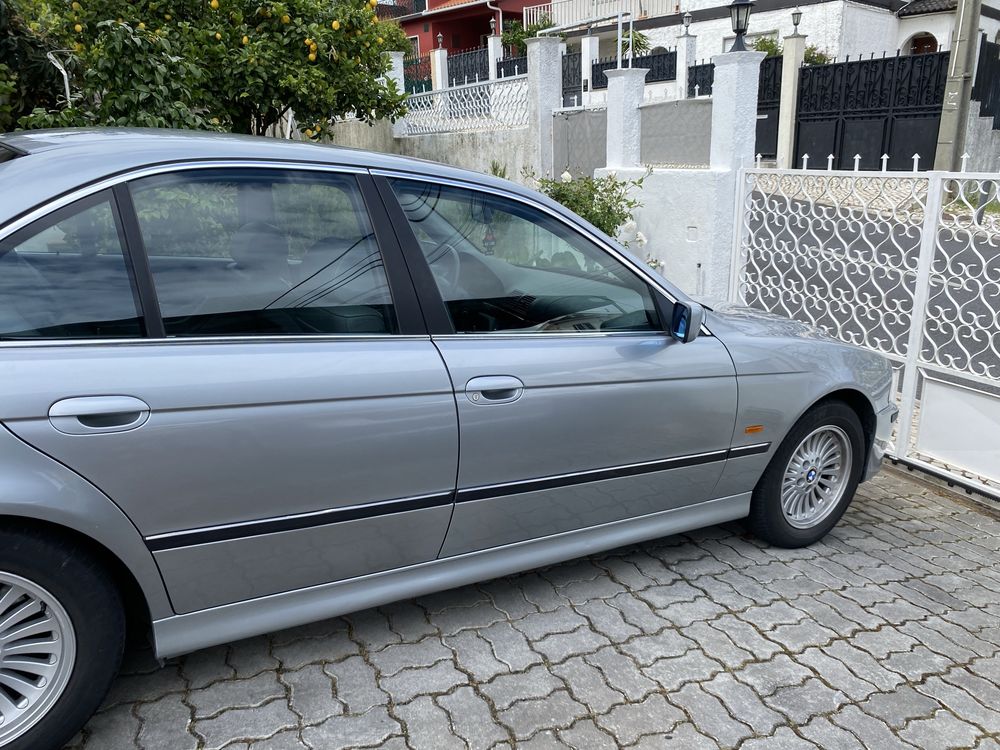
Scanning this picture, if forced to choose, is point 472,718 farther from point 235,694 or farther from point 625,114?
point 625,114

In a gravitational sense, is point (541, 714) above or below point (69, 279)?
below

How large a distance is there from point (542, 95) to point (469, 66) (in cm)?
965

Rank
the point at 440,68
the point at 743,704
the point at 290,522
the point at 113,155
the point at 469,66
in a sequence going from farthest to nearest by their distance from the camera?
the point at 469,66 → the point at 440,68 → the point at 743,704 → the point at 290,522 → the point at 113,155

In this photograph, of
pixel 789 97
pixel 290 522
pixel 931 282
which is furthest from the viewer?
pixel 789 97

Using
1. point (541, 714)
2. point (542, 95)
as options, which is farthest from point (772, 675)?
point (542, 95)

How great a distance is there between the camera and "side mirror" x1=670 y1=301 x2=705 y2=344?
2.97m

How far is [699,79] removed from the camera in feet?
55.4

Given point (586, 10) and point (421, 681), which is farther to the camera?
point (586, 10)

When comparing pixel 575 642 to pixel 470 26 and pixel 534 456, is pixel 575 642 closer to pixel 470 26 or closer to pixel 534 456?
pixel 534 456

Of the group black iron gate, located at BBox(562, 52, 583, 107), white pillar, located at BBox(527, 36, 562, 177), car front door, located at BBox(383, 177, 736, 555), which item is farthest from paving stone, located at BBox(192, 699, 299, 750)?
black iron gate, located at BBox(562, 52, 583, 107)

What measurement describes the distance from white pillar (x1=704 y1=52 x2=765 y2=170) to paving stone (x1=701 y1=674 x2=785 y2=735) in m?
4.84

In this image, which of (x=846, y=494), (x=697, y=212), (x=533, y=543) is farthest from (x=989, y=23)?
(x=533, y=543)

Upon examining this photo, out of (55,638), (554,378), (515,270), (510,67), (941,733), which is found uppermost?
(510,67)

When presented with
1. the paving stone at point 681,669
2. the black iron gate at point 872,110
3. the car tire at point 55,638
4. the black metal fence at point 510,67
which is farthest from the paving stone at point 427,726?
the black metal fence at point 510,67
